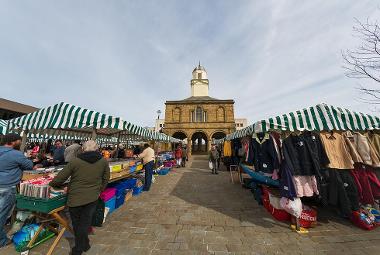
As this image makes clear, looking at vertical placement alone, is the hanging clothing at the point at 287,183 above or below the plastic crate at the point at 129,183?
Answer: above

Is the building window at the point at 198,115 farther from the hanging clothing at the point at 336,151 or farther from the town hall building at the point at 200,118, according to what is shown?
the hanging clothing at the point at 336,151

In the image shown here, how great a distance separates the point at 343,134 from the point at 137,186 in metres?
6.43

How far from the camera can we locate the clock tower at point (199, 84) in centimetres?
4250

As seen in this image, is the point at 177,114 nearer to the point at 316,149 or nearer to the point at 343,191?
the point at 316,149

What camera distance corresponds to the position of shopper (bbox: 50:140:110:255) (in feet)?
8.73

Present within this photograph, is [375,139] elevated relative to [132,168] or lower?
elevated

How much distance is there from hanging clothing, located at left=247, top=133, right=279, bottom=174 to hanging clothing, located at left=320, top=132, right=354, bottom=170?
1.17 m

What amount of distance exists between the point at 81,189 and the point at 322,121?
532 centimetres

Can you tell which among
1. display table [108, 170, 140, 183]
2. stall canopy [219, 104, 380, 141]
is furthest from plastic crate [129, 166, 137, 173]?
stall canopy [219, 104, 380, 141]

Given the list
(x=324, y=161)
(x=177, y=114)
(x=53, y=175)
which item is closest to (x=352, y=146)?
(x=324, y=161)

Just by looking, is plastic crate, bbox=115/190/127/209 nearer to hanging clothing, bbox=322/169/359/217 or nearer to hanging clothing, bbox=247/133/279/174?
hanging clothing, bbox=247/133/279/174

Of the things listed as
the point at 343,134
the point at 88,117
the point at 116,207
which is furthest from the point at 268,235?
the point at 88,117

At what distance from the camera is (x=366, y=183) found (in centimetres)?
400

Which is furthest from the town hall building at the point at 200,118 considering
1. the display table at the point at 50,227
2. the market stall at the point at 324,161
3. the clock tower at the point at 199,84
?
the display table at the point at 50,227
